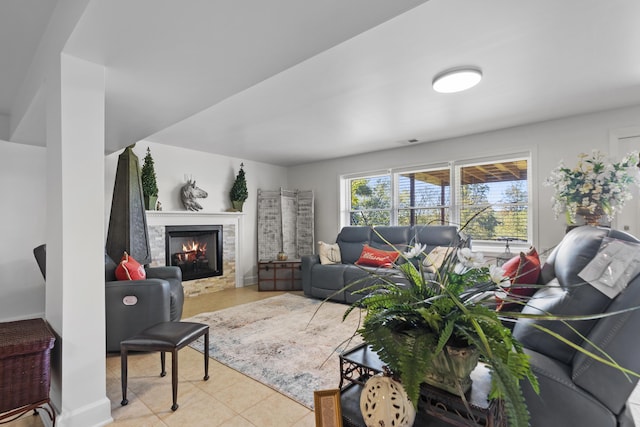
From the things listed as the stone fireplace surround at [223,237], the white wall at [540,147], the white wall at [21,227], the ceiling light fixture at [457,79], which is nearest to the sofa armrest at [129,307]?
the white wall at [21,227]

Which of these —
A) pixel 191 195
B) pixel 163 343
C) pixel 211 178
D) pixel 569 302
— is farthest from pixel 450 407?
pixel 211 178

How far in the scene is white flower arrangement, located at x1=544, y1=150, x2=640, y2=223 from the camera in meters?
2.75

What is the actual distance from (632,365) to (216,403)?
82.0 inches

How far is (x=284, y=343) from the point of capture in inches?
113

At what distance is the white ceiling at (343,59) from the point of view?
55.4 inches

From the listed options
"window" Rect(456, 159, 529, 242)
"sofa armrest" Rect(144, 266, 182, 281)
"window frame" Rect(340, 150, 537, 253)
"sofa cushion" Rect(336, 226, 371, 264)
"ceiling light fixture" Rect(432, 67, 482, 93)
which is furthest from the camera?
"sofa cushion" Rect(336, 226, 371, 264)

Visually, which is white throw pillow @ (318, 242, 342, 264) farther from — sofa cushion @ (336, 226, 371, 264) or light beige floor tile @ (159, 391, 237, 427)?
light beige floor tile @ (159, 391, 237, 427)

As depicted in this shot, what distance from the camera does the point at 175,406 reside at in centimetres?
190

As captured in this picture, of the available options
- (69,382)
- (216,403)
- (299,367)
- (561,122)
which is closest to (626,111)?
(561,122)

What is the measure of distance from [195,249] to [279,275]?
1456 millimetres

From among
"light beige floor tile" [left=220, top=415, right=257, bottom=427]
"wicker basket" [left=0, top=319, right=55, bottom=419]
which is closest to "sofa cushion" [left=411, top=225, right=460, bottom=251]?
"light beige floor tile" [left=220, top=415, right=257, bottom=427]

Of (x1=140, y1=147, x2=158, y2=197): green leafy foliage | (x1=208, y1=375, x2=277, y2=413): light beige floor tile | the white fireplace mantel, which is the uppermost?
(x1=140, y1=147, x2=158, y2=197): green leafy foliage

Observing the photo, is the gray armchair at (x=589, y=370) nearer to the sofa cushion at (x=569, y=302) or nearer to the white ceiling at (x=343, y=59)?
the sofa cushion at (x=569, y=302)

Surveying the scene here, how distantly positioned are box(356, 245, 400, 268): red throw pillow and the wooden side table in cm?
117
